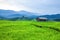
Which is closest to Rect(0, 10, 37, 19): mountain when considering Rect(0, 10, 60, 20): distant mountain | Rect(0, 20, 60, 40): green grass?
→ Rect(0, 10, 60, 20): distant mountain

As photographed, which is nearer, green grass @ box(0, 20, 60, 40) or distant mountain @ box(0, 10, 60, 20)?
green grass @ box(0, 20, 60, 40)

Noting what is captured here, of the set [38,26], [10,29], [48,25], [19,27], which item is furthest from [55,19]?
[10,29]

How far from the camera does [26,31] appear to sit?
84.8 inches

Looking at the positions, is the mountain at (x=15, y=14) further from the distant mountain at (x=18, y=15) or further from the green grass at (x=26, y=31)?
the green grass at (x=26, y=31)

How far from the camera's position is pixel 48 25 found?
2.35 meters

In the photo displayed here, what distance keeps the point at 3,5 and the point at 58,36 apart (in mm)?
1150

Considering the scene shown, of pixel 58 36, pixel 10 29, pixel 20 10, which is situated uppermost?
pixel 20 10

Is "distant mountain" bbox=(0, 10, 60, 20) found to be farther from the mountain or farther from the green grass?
the green grass

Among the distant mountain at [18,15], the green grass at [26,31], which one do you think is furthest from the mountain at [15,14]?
the green grass at [26,31]

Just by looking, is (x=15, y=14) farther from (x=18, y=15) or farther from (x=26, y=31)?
(x=26, y=31)

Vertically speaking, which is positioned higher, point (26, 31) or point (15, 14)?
point (15, 14)

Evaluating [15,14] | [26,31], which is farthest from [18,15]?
[26,31]

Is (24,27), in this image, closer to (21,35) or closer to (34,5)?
(21,35)

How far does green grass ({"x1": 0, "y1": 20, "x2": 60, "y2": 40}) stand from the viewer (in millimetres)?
2041
